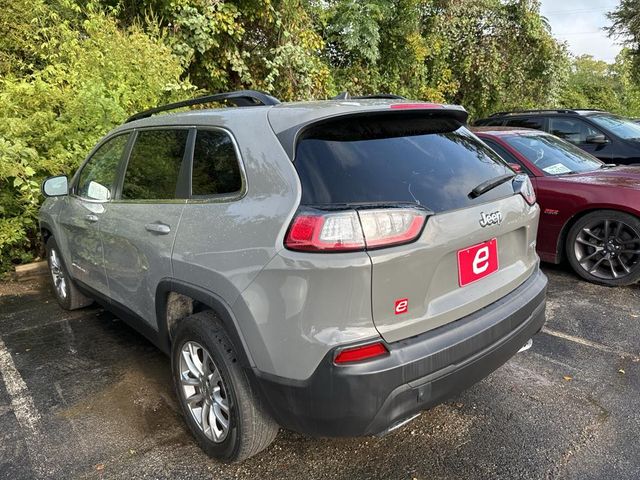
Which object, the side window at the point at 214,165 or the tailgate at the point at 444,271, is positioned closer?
the tailgate at the point at 444,271

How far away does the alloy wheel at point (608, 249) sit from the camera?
Answer: 449 centimetres

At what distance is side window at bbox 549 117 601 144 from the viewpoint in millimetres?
7242

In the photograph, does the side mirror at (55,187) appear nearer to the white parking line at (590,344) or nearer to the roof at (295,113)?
the roof at (295,113)

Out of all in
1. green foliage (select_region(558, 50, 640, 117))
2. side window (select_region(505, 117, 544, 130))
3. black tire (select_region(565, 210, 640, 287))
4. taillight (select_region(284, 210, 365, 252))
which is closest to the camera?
taillight (select_region(284, 210, 365, 252))

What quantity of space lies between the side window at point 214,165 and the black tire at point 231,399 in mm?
615

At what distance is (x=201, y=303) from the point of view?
2.46m

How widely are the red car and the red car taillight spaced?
276 centimetres

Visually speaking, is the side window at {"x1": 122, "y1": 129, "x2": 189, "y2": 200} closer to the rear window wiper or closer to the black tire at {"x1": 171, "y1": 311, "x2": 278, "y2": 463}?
the black tire at {"x1": 171, "y1": 311, "x2": 278, "y2": 463}

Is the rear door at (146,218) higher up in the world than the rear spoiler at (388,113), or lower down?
lower down

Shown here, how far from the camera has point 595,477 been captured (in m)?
2.21

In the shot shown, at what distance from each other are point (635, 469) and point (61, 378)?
3375mm

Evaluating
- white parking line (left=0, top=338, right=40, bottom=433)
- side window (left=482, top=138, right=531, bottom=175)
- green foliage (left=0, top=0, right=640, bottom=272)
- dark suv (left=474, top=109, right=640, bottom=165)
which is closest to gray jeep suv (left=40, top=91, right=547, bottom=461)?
white parking line (left=0, top=338, right=40, bottom=433)

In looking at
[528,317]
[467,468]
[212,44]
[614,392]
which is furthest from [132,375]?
[212,44]

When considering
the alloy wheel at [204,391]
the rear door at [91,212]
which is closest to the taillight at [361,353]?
the alloy wheel at [204,391]
